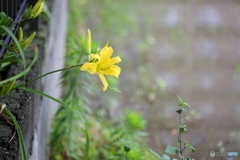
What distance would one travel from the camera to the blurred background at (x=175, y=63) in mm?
3668

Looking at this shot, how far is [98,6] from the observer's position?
20.2ft

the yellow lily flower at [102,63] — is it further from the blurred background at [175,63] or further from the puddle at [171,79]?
the puddle at [171,79]

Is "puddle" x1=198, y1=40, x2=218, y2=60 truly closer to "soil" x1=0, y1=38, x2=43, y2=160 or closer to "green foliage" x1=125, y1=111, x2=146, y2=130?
"green foliage" x1=125, y1=111, x2=146, y2=130

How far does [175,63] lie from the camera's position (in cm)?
477

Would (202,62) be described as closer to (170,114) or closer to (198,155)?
(170,114)

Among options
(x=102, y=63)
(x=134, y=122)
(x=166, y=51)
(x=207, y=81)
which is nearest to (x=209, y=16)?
(x=166, y=51)

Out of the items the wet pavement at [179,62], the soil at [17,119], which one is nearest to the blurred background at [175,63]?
the wet pavement at [179,62]

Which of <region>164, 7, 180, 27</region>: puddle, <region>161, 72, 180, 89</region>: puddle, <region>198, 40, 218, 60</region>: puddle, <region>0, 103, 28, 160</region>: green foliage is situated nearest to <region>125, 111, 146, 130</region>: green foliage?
<region>0, 103, 28, 160</region>: green foliage

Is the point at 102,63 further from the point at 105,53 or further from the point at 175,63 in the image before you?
the point at 175,63

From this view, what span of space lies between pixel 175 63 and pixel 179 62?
58mm

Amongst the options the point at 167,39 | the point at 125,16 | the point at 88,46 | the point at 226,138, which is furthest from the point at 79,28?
the point at 88,46

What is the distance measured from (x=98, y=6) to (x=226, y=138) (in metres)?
3.63

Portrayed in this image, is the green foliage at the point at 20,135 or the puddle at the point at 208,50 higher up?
the puddle at the point at 208,50

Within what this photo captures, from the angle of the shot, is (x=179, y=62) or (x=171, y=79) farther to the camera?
(x=179, y=62)
